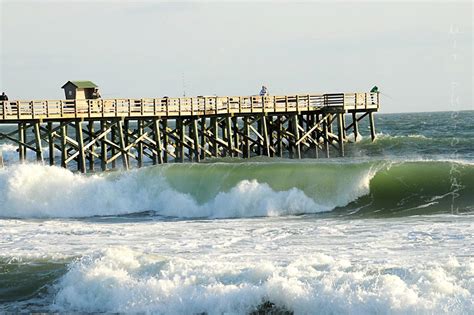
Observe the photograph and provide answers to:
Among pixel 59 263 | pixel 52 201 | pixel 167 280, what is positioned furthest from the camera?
pixel 52 201

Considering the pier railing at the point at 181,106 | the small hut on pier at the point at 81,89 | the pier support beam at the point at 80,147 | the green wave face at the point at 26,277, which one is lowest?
the green wave face at the point at 26,277

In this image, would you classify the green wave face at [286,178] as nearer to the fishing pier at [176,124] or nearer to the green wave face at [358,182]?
the green wave face at [358,182]

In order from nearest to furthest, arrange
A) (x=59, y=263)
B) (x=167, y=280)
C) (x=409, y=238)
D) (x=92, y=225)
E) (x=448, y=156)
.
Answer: (x=167, y=280) < (x=59, y=263) < (x=409, y=238) < (x=92, y=225) < (x=448, y=156)

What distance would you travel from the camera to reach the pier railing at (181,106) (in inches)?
1281

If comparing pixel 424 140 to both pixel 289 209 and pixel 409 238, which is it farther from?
pixel 409 238

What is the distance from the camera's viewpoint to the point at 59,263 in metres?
19.6

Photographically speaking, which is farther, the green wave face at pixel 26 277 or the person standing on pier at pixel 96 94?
the person standing on pier at pixel 96 94

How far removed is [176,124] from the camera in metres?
38.1

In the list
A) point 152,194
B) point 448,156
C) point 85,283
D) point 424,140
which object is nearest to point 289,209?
point 152,194

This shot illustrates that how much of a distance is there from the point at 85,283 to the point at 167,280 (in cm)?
156

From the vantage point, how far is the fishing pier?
33.4 metres

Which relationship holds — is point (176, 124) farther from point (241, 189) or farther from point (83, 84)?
point (241, 189)

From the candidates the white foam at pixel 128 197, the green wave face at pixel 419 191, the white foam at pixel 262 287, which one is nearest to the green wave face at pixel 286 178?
the white foam at pixel 128 197

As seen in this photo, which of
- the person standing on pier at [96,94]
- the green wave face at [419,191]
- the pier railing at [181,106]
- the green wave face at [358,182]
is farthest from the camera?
the person standing on pier at [96,94]
